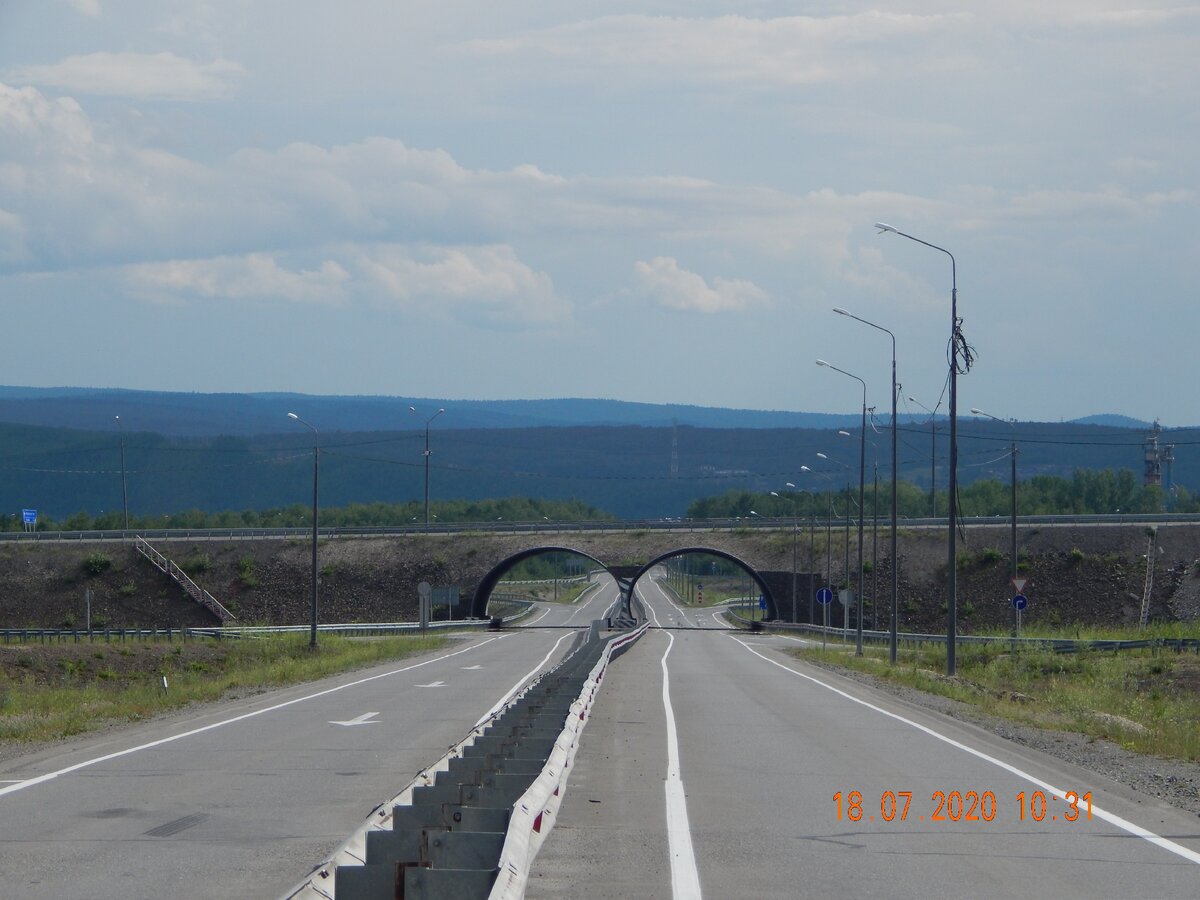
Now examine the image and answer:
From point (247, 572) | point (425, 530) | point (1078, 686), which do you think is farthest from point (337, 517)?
point (1078, 686)

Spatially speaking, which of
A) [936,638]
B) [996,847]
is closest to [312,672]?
[996,847]

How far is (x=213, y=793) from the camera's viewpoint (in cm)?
1331

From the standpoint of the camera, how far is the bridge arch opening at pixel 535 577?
8819cm

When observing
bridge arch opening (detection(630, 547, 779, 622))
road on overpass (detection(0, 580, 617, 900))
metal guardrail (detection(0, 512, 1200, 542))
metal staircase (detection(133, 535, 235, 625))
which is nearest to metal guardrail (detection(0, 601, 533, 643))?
metal guardrail (detection(0, 512, 1200, 542))

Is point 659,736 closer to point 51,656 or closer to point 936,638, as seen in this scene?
point 51,656

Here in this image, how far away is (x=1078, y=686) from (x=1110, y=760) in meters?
17.6

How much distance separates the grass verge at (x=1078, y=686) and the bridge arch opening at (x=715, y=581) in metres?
34.3

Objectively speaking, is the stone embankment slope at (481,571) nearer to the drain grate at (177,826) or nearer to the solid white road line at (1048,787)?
the solid white road line at (1048,787)

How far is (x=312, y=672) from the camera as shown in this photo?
118ft

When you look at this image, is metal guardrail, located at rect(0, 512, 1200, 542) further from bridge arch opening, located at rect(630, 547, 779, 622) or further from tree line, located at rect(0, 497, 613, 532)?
tree line, located at rect(0, 497, 613, 532)

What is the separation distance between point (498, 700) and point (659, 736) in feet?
24.1

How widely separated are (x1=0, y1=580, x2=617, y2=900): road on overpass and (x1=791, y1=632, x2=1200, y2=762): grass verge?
940 cm

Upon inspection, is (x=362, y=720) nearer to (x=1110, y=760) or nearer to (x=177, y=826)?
(x=177, y=826)

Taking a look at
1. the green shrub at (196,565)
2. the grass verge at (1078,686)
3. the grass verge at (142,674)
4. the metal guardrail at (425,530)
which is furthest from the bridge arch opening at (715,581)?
the grass verge at (1078,686)
